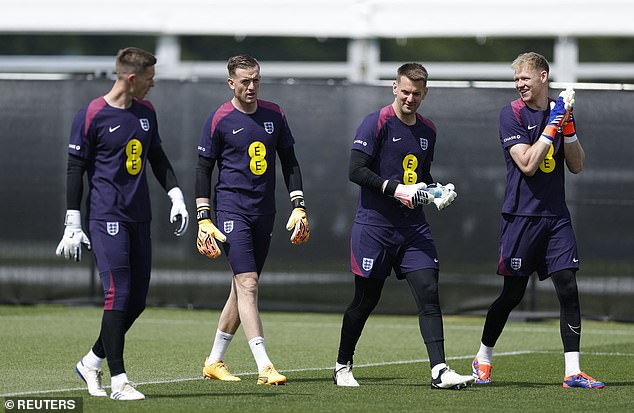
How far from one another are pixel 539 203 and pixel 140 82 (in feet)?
9.69

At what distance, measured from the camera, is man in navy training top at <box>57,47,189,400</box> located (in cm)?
795

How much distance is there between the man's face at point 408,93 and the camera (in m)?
8.73

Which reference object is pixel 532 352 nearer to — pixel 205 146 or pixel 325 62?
pixel 205 146

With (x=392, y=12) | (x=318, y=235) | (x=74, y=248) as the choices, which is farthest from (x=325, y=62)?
(x=74, y=248)

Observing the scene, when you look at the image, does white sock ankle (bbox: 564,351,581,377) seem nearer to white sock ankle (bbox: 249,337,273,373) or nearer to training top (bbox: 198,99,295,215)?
white sock ankle (bbox: 249,337,273,373)

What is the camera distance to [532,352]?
11312 mm

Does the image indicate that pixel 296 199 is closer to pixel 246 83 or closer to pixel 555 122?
pixel 246 83

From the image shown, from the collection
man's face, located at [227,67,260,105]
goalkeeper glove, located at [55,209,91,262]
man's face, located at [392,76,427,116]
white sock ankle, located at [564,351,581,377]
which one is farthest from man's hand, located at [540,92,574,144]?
goalkeeper glove, located at [55,209,91,262]

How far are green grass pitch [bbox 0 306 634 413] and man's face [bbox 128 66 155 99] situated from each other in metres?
1.91

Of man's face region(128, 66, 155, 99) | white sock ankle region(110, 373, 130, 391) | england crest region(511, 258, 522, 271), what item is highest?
man's face region(128, 66, 155, 99)

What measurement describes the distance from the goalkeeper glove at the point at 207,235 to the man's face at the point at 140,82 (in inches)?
48.7

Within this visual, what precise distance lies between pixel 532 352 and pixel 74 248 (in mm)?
4884

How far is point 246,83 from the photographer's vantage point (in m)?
9.05

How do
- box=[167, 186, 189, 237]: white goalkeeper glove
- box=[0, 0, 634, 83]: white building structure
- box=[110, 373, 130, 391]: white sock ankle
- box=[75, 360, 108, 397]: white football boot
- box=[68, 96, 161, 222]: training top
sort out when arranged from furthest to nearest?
box=[0, 0, 634, 83]: white building structure
box=[167, 186, 189, 237]: white goalkeeper glove
box=[75, 360, 108, 397]: white football boot
box=[68, 96, 161, 222]: training top
box=[110, 373, 130, 391]: white sock ankle
